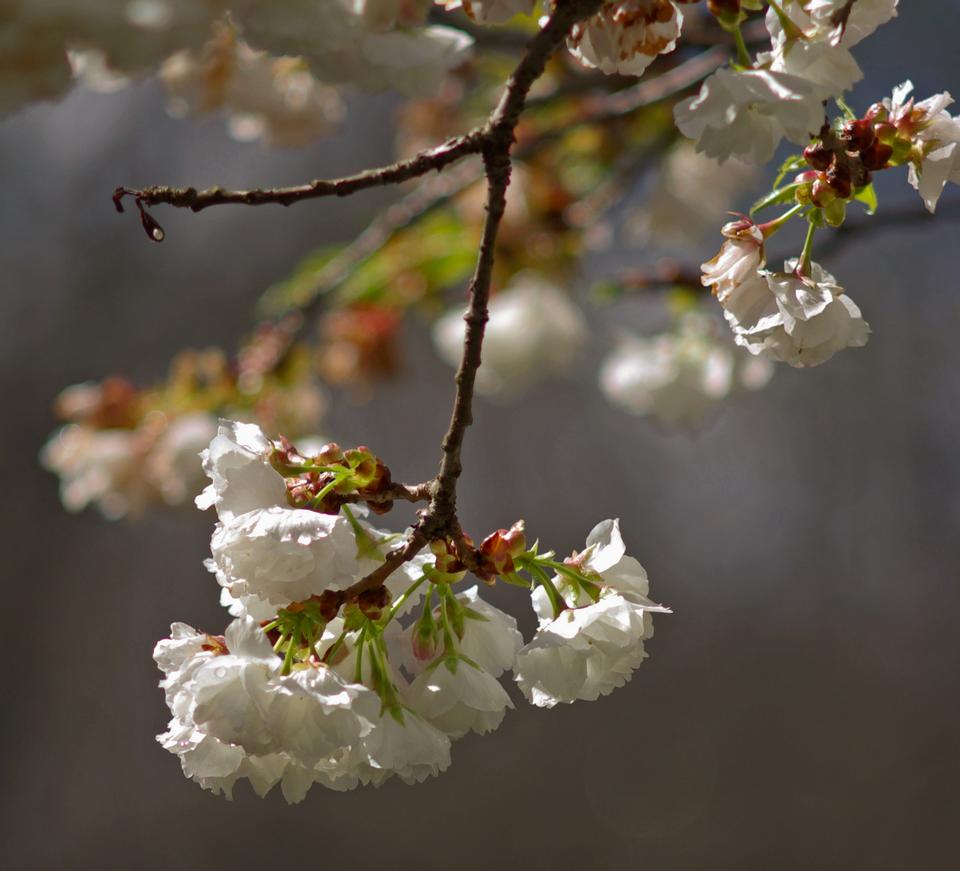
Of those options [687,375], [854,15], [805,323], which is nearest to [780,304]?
[805,323]

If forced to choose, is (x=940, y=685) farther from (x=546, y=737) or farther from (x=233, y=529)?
(x=233, y=529)

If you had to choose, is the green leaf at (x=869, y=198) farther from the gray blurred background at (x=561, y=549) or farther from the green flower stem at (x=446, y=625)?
the gray blurred background at (x=561, y=549)

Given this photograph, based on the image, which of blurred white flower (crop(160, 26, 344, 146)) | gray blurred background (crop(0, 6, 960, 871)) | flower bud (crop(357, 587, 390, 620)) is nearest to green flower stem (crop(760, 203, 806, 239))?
flower bud (crop(357, 587, 390, 620))

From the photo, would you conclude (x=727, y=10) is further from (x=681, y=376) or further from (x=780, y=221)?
(x=681, y=376)

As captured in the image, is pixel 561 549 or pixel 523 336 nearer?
pixel 523 336

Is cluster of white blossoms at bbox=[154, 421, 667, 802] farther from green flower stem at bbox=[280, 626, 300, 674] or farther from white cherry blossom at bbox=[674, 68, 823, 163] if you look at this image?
white cherry blossom at bbox=[674, 68, 823, 163]

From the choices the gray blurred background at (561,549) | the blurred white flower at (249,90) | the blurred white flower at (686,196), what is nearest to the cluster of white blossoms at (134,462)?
the blurred white flower at (249,90)

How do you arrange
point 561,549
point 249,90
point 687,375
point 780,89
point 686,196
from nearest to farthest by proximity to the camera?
point 780,89 < point 249,90 < point 687,375 < point 686,196 < point 561,549
